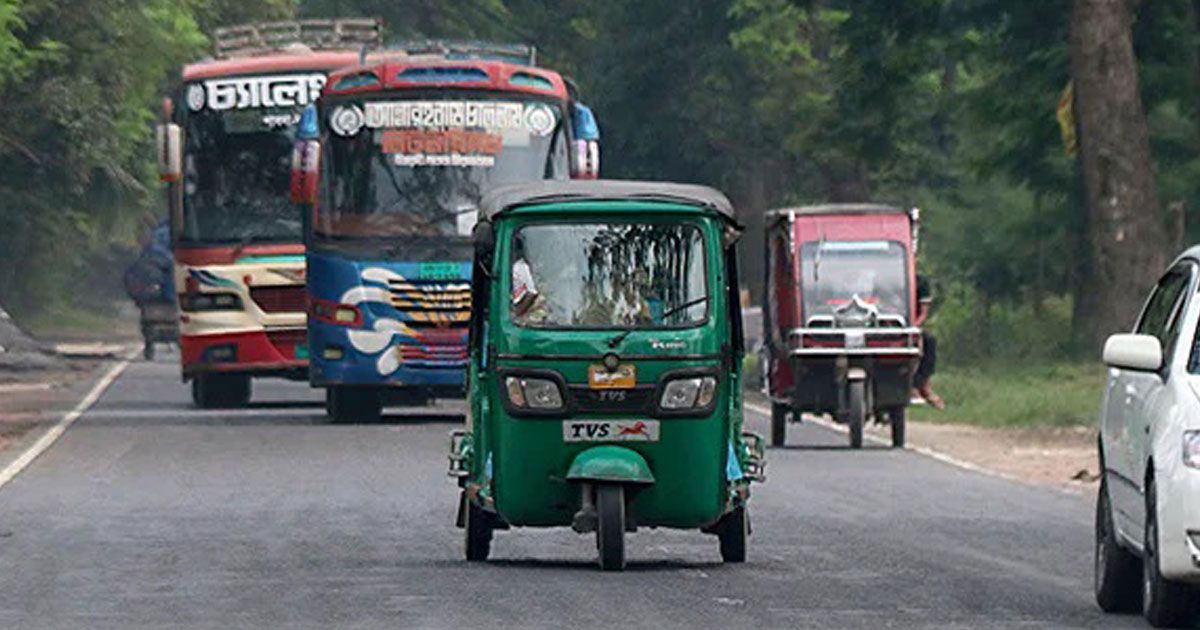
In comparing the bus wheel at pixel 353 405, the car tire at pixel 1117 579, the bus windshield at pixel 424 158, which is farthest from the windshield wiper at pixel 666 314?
the bus wheel at pixel 353 405

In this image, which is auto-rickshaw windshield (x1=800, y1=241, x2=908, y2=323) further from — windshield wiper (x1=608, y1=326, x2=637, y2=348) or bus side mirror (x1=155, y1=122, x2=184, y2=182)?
windshield wiper (x1=608, y1=326, x2=637, y2=348)

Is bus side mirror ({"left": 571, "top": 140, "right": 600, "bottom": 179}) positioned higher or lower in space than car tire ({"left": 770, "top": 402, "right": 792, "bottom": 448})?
higher

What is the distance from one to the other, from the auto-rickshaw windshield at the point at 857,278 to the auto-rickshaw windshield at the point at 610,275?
50.5 feet

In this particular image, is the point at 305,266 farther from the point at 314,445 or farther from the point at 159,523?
the point at 159,523

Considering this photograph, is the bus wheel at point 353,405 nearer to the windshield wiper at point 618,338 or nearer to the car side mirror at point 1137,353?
the windshield wiper at point 618,338

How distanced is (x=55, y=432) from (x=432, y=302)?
4104 mm

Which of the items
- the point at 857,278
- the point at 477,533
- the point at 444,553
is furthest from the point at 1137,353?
the point at 857,278

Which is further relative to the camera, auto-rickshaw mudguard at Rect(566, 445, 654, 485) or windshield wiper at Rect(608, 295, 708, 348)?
windshield wiper at Rect(608, 295, 708, 348)

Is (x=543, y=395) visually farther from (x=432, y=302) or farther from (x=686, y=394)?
(x=432, y=302)

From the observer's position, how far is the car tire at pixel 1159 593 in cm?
1407

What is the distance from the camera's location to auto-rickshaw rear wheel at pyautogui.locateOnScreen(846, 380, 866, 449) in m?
32.0

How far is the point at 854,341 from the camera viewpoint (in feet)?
107

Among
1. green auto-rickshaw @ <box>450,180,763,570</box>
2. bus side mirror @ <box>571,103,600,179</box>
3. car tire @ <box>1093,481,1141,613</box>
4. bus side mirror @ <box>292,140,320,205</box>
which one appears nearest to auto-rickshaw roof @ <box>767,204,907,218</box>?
bus side mirror @ <box>571,103,600,179</box>

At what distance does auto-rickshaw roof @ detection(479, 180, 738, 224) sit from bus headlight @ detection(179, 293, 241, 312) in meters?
17.9
